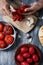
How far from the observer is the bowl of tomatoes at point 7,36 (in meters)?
1.72

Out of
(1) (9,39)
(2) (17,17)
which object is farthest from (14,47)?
(2) (17,17)

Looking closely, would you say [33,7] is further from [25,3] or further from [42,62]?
[42,62]

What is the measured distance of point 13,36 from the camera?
1.75 metres

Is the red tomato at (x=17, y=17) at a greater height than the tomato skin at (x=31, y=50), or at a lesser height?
greater

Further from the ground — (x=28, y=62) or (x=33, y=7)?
(x=33, y=7)

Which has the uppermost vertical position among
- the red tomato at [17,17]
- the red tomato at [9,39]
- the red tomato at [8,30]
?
the red tomato at [17,17]

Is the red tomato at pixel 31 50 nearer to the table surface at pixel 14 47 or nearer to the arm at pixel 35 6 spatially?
the table surface at pixel 14 47

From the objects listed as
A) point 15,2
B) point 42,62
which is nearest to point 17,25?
point 15,2

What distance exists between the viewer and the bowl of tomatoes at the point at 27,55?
1.70m

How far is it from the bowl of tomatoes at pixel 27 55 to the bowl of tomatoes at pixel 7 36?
7 cm

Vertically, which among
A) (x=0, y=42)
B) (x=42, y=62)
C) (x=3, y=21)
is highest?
(x=3, y=21)

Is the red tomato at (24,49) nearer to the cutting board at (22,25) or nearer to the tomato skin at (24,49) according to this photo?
the tomato skin at (24,49)

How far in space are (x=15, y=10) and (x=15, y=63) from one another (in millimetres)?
331

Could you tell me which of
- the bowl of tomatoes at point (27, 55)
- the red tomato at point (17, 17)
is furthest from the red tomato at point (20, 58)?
the red tomato at point (17, 17)
